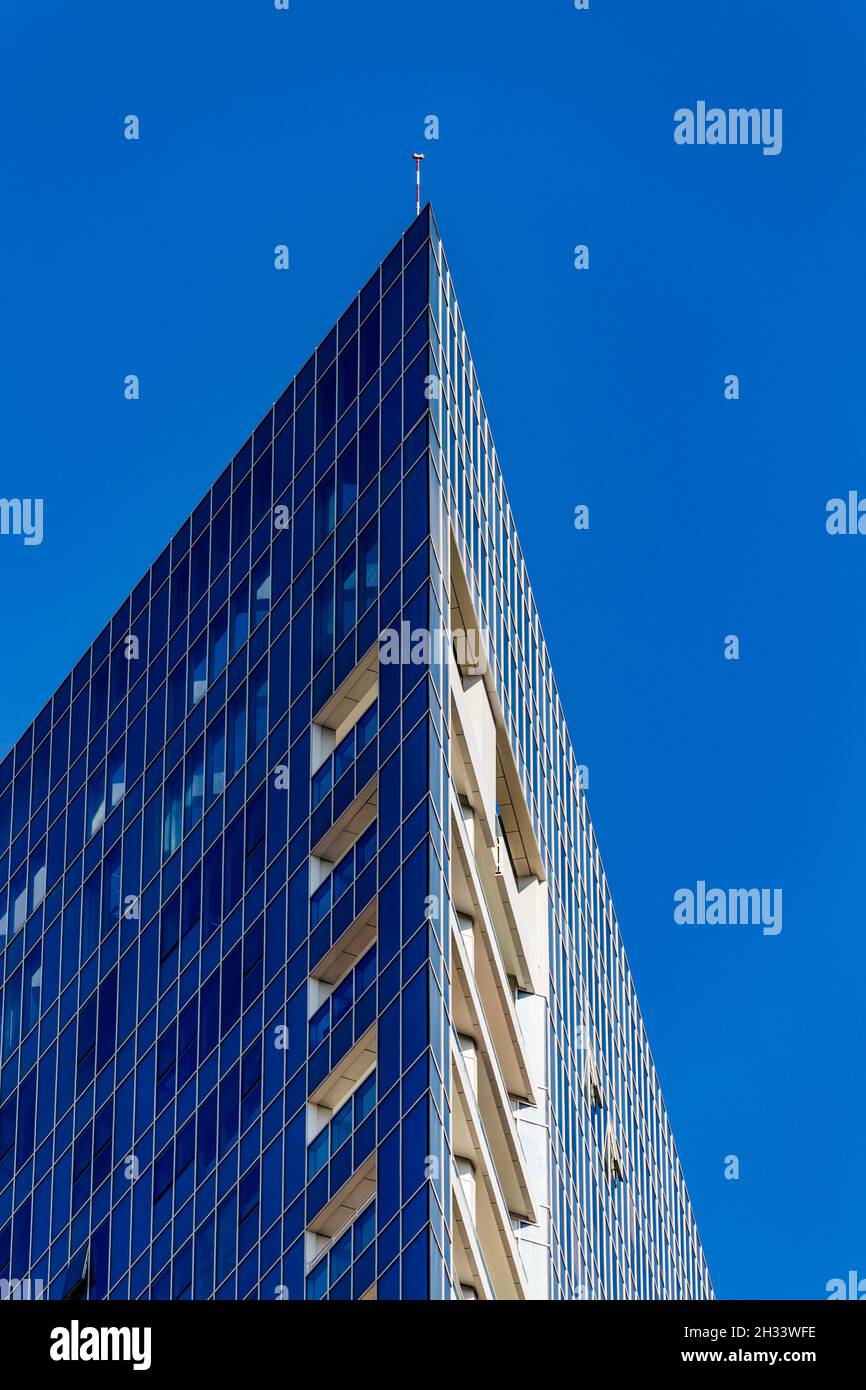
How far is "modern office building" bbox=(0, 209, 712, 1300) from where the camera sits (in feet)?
226

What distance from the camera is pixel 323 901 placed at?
73062 mm

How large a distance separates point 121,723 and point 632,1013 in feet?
114

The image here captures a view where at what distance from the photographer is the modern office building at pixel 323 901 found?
68875 mm

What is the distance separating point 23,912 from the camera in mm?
99000

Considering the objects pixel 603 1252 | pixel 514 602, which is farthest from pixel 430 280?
pixel 603 1252
